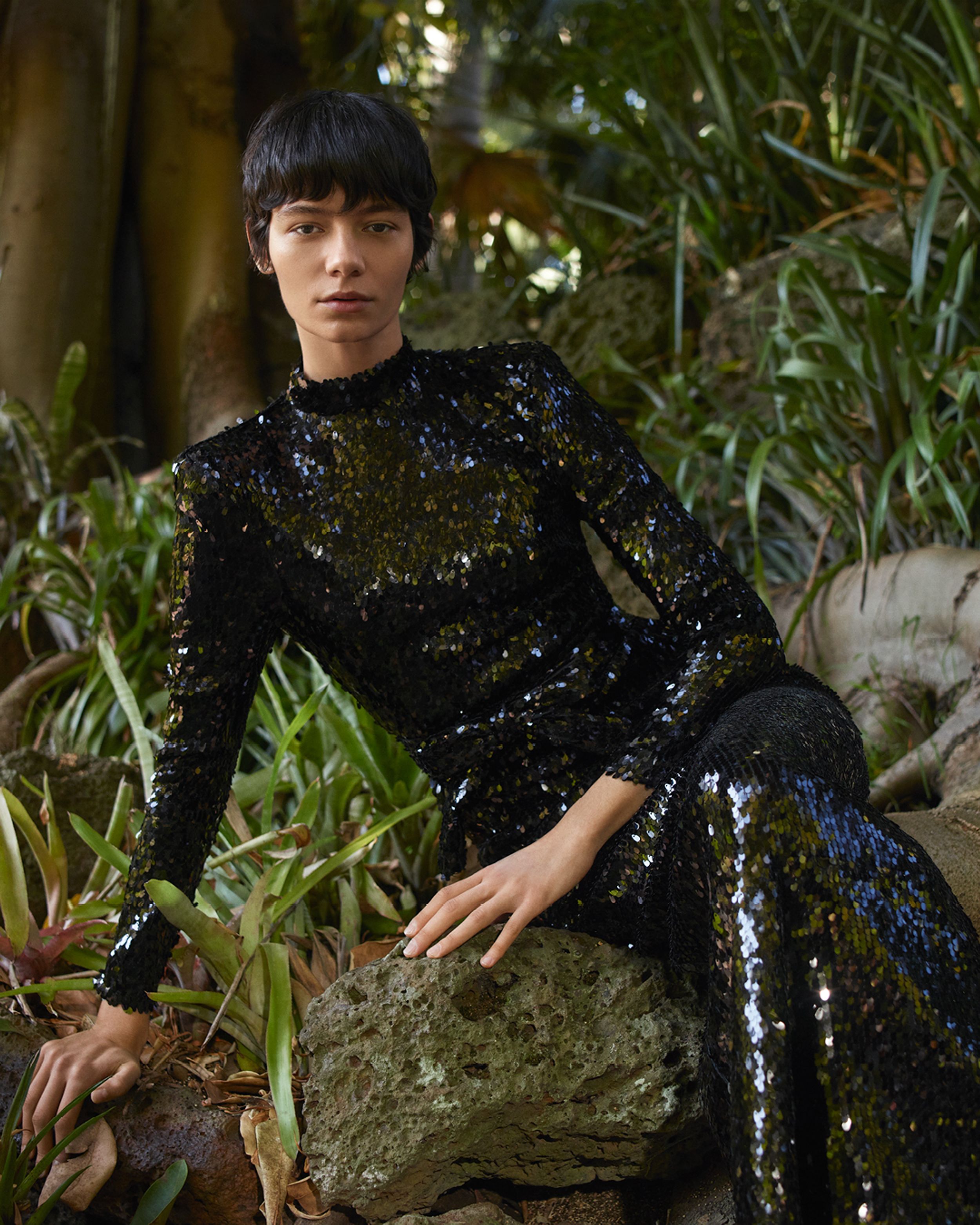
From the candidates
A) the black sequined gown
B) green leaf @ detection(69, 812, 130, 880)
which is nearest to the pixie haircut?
the black sequined gown

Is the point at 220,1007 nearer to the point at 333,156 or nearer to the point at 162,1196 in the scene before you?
the point at 162,1196

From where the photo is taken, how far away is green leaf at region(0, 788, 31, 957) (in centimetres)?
153

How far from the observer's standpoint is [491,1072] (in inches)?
46.2

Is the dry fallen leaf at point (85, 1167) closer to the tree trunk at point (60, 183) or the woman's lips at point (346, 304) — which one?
the woman's lips at point (346, 304)

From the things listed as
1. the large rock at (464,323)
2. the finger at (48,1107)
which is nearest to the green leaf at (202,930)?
the finger at (48,1107)

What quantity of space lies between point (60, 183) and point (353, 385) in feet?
9.06

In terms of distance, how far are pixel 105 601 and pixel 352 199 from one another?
1864mm

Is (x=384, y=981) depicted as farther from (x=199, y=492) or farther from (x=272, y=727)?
(x=272, y=727)

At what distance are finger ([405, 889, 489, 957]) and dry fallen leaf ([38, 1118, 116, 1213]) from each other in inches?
17.8

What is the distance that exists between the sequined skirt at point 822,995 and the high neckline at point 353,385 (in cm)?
65

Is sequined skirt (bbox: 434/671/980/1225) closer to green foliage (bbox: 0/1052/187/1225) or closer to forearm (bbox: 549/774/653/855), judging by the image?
forearm (bbox: 549/774/653/855)

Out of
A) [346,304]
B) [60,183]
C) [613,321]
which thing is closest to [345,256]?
[346,304]

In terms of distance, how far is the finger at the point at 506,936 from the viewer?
1124mm

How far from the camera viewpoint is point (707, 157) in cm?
375
